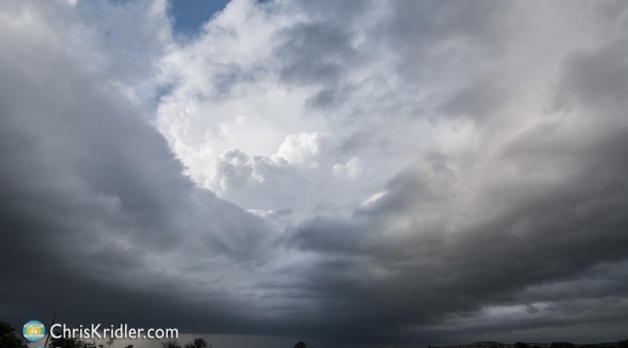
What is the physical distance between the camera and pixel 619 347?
6048 inches

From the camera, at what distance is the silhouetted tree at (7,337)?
102500mm

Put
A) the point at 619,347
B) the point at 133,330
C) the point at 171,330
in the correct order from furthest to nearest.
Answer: the point at 619,347 → the point at 171,330 → the point at 133,330

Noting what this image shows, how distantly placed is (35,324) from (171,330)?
2954 cm

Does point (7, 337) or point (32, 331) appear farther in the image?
point (7, 337)

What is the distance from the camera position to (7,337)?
340ft

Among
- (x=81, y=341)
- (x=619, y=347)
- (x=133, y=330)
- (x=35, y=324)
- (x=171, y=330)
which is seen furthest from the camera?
(x=81, y=341)

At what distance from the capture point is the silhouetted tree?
10250cm

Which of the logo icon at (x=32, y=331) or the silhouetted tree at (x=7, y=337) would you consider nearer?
the logo icon at (x=32, y=331)

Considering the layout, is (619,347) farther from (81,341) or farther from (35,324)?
(81,341)

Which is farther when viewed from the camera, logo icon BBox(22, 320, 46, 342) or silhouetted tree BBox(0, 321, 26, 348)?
silhouetted tree BBox(0, 321, 26, 348)

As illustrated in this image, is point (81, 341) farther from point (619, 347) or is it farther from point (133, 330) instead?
point (619, 347)

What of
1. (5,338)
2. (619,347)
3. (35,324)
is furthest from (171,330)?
(619,347)

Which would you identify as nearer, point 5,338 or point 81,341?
point 5,338

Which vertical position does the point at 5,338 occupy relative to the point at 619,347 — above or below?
above
